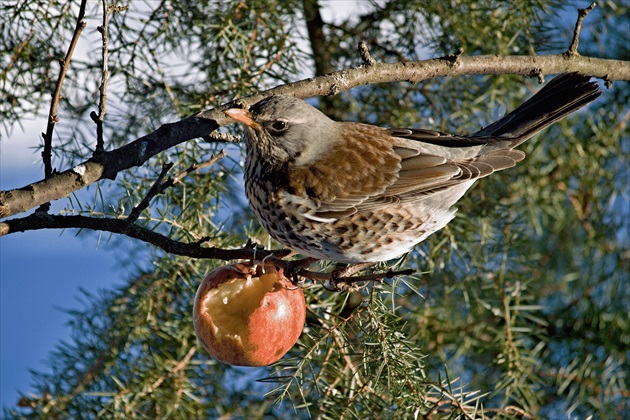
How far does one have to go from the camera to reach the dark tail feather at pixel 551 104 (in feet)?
5.70

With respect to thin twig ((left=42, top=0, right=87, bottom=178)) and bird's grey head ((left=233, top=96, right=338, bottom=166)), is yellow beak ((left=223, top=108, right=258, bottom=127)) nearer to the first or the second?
bird's grey head ((left=233, top=96, right=338, bottom=166))

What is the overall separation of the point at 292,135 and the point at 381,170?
23 centimetres

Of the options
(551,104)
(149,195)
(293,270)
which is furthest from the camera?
(551,104)

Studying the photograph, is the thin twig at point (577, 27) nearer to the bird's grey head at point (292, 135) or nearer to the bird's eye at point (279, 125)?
the bird's grey head at point (292, 135)

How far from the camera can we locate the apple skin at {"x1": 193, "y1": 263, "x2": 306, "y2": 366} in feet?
4.82

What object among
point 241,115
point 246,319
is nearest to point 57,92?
point 241,115

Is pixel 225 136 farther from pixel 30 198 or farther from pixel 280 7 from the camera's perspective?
pixel 280 7

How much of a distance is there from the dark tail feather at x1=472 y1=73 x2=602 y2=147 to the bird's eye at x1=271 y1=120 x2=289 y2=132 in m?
0.58

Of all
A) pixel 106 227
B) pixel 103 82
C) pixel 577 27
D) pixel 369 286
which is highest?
pixel 103 82

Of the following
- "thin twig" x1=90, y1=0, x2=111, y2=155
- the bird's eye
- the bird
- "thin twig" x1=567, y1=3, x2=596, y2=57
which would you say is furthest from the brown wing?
"thin twig" x1=90, y1=0, x2=111, y2=155

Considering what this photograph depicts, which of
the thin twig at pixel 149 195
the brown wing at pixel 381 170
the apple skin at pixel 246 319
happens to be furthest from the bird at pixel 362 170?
the thin twig at pixel 149 195

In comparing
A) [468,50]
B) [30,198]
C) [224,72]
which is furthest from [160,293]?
[468,50]

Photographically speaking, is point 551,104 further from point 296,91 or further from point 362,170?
point 296,91

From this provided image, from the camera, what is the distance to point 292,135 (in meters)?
1.65
